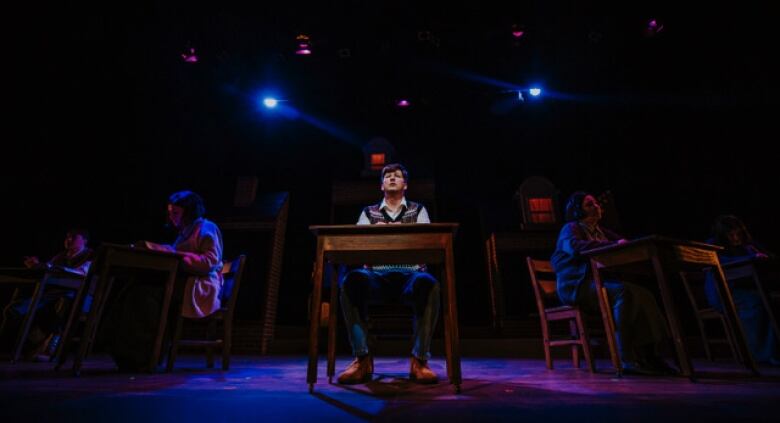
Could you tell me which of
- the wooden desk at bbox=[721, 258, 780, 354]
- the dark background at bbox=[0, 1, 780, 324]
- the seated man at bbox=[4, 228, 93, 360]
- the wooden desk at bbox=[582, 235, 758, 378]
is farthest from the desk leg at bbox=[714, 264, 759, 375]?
the seated man at bbox=[4, 228, 93, 360]

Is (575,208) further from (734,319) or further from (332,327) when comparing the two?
(332,327)

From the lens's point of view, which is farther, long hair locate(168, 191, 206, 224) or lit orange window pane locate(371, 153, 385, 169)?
lit orange window pane locate(371, 153, 385, 169)

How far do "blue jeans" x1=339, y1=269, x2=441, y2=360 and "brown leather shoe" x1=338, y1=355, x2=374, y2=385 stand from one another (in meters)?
0.04

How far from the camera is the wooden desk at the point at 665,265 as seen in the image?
222 cm

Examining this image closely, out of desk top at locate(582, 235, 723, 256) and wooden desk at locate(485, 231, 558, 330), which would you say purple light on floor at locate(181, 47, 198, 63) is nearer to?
wooden desk at locate(485, 231, 558, 330)

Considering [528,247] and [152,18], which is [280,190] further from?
[528,247]

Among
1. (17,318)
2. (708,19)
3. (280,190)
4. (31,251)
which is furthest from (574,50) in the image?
(31,251)

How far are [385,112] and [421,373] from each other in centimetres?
685

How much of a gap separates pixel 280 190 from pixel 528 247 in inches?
190

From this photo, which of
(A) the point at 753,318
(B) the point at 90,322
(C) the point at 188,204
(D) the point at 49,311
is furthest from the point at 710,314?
(D) the point at 49,311

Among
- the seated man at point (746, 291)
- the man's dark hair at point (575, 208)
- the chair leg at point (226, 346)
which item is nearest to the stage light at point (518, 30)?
the seated man at point (746, 291)

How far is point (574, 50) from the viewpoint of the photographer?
20.7 feet

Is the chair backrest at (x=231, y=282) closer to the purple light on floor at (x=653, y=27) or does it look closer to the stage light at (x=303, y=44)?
the stage light at (x=303, y=44)

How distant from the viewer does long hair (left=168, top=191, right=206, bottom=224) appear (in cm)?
304
